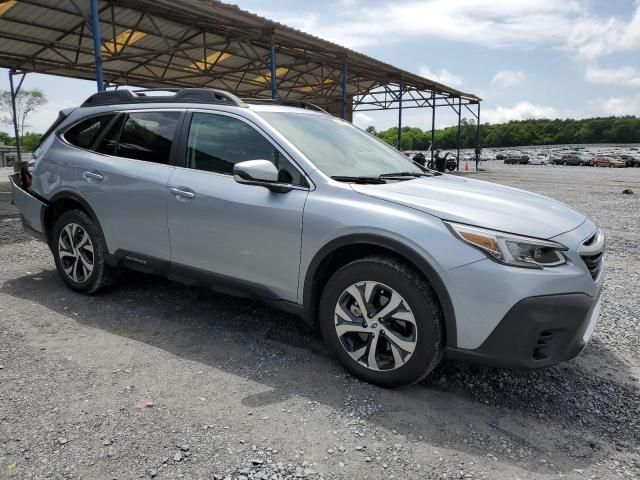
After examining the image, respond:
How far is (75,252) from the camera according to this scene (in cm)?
428

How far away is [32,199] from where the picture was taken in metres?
4.55

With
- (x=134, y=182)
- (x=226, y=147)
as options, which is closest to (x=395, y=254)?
(x=226, y=147)

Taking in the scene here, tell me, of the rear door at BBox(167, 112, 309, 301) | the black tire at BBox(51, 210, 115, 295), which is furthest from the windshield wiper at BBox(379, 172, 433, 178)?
the black tire at BBox(51, 210, 115, 295)

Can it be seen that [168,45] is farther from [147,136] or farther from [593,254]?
[593,254]

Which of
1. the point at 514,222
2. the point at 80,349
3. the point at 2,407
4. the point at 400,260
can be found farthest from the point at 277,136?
the point at 2,407

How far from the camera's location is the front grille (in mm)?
2590

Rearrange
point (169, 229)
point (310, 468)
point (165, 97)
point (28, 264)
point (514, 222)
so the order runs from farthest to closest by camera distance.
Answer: point (28, 264) → point (165, 97) → point (169, 229) → point (514, 222) → point (310, 468)

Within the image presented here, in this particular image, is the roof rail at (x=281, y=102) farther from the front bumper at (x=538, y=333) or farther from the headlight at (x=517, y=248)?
the front bumper at (x=538, y=333)

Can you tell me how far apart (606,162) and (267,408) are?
5778cm

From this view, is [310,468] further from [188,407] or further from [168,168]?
[168,168]

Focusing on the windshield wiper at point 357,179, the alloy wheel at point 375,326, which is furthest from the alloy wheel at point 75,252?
the alloy wheel at point 375,326

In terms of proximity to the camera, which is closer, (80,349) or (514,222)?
(514,222)

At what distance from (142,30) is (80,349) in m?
12.7

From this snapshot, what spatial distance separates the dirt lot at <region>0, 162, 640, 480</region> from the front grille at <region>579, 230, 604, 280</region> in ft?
2.54
